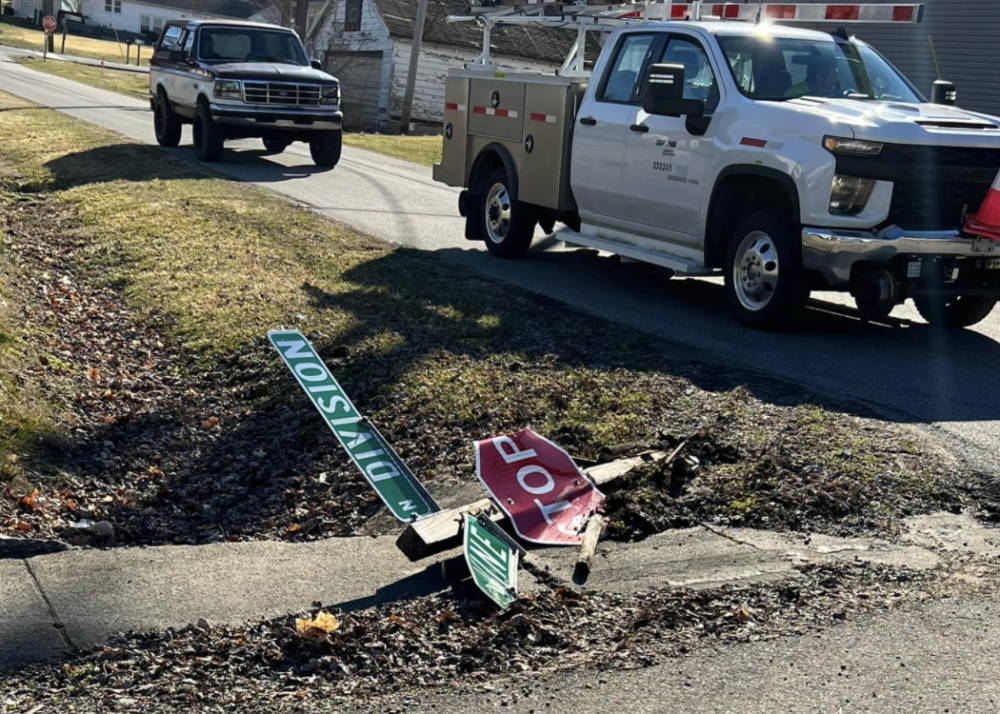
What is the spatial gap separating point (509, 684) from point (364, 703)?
1.50 feet

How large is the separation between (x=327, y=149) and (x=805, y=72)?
38.5 feet

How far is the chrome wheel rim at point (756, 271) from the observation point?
351 inches

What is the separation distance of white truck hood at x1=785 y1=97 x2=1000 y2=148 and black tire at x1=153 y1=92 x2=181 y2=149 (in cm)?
1445

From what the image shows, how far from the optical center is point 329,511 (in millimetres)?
6105

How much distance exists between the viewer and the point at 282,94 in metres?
19.5

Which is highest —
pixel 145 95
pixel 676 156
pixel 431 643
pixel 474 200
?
pixel 676 156

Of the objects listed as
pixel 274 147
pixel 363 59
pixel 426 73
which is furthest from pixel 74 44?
pixel 274 147

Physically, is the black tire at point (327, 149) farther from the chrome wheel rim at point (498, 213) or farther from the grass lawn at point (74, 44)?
the grass lawn at point (74, 44)

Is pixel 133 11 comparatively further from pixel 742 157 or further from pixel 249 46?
pixel 742 157

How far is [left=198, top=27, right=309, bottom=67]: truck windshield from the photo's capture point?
2027 cm

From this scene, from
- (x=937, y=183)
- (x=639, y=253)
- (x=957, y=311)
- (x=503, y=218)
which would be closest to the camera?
(x=937, y=183)

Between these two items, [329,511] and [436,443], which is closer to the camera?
[329,511]

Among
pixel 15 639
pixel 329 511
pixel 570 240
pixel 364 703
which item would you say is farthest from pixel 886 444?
pixel 570 240

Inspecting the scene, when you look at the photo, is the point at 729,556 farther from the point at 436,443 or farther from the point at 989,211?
the point at 989,211
